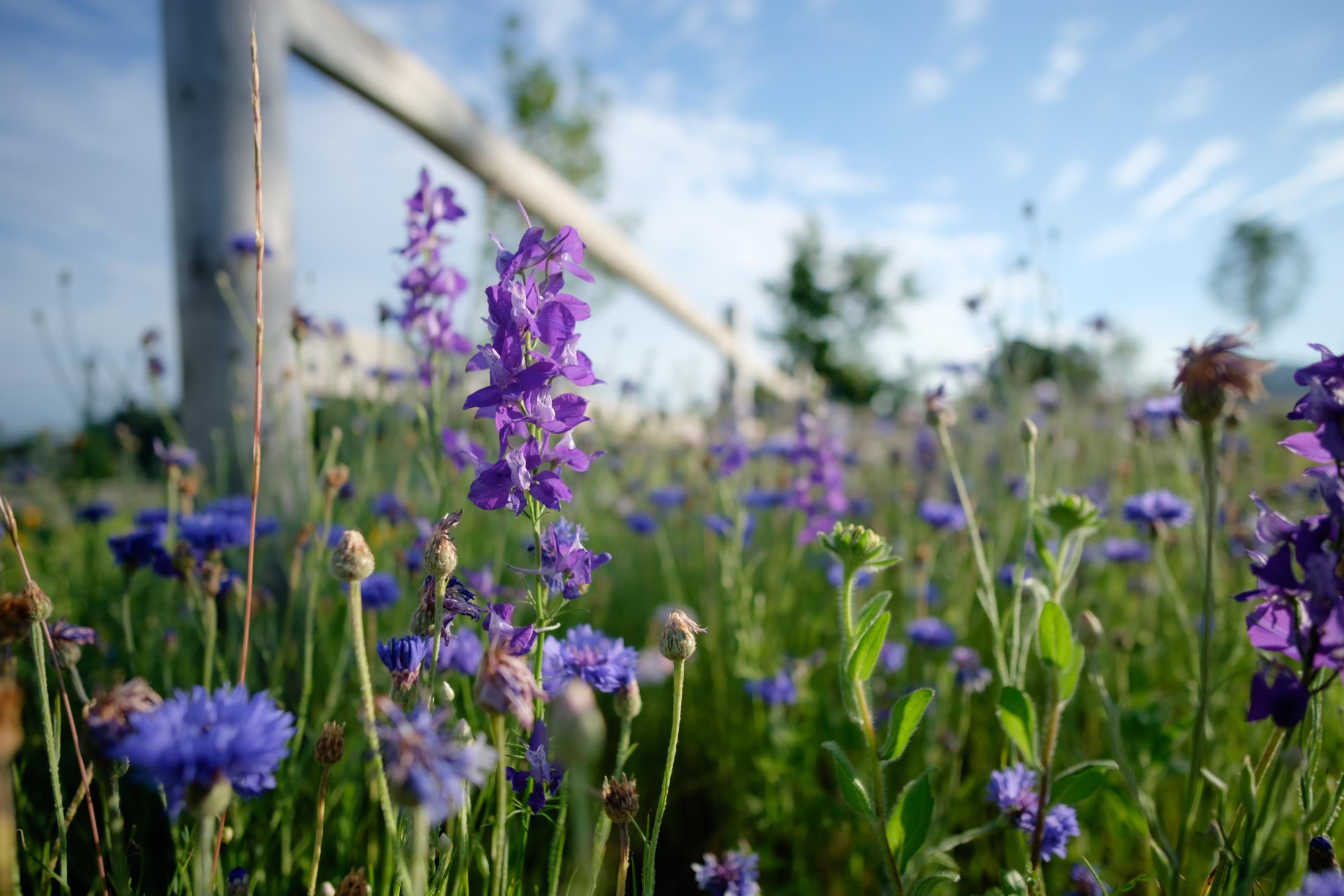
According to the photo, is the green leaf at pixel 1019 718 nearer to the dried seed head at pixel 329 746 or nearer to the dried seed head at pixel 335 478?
the dried seed head at pixel 329 746

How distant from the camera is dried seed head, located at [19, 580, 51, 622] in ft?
1.84

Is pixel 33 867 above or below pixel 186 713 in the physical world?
below

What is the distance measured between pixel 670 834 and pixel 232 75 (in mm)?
1734

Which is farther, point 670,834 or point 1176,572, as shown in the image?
point 1176,572

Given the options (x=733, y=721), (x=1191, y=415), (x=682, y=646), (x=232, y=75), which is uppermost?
(x=232, y=75)

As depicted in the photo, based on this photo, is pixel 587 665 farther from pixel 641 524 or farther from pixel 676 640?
pixel 641 524

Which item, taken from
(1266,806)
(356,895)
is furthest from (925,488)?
Answer: (356,895)

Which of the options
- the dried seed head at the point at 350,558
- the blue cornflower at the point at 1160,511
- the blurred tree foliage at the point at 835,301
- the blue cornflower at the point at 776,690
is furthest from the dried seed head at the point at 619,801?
the blurred tree foliage at the point at 835,301

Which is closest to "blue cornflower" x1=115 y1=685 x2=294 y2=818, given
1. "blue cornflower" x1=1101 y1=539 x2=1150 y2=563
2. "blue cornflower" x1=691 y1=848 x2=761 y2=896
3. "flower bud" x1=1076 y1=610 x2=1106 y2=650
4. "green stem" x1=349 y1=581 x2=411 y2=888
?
"green stem" x1=349 y1=581 x2=411 y2=888

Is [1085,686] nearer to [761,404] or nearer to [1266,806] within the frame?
[1266,806]

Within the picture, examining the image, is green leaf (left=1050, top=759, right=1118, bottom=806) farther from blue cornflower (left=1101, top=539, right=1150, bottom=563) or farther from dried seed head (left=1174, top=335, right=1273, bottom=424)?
blue cornflower (left=1101, top=539, right=1150, bottom=563)

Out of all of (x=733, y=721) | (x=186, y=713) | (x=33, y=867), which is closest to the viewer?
(x=186, y=713)

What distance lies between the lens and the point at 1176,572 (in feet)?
7.12

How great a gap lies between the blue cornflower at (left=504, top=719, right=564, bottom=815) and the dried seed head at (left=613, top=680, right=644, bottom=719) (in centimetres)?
7
